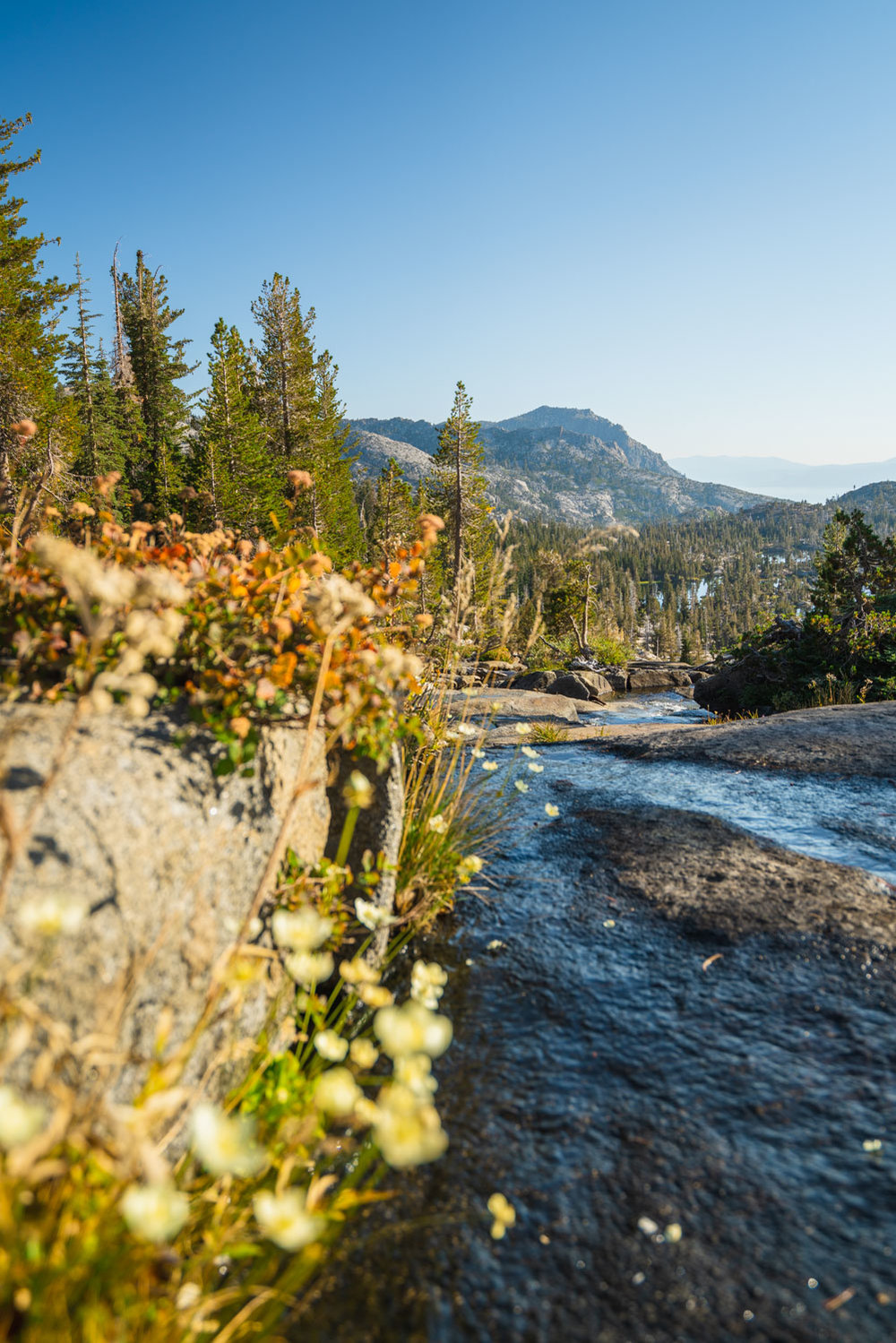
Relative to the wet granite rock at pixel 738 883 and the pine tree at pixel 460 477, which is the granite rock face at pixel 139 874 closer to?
the wet granite rock at pixel 738 883

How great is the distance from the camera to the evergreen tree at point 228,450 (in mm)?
29734

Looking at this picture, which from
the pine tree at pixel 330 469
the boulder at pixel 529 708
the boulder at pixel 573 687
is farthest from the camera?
the pine tree at pixel 330 469

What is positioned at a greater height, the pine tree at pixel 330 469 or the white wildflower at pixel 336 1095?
the pine tree at pixel 330 469

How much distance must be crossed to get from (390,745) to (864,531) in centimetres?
1601

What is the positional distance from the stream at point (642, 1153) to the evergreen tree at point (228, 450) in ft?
96.0

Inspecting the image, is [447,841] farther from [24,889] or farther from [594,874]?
[24,889]

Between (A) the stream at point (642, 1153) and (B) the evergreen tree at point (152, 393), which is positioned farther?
(B) the evergreen tree at point (152, 393)

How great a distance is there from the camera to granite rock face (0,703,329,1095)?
142cm

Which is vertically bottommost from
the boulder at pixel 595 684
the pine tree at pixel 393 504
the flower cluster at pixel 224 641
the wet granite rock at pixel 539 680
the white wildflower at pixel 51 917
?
the boulder at pixel 595 684

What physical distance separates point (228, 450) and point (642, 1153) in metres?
33.0

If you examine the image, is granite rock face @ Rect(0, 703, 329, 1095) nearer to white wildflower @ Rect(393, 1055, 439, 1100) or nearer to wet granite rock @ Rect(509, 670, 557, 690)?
white wildflower @ Rect(393, 1055, 439, 1100)

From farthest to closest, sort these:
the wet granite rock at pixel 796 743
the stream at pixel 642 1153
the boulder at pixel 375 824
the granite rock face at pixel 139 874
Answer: the wet granite rock at pixel 796 743 < the boulder at pixel 375 824 < the stream at pixel 642 1153 < the granite rock face at pixel 139 874

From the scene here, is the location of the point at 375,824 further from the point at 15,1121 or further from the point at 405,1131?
the point at 15,1121

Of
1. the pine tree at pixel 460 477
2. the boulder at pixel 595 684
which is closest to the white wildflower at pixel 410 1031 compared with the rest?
the boulder at pixel 595 684
